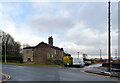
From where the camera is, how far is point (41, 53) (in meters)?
36.5

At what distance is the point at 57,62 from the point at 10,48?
83.0ft

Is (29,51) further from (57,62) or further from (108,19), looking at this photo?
(108,19)

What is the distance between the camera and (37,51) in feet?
123

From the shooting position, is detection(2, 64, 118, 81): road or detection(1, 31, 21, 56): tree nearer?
detection(2, 64, 118, 81): road

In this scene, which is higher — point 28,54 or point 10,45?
point 10,45

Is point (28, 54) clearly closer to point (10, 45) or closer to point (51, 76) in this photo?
point (10, 45)

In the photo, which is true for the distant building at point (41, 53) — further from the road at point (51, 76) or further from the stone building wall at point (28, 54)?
the road at point (51, 76)

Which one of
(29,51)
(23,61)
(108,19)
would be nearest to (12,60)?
(23,61)

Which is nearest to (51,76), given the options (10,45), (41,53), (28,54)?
(41,53)

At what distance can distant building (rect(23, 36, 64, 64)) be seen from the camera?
117ft

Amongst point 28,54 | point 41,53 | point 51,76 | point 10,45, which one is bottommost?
point 51,76

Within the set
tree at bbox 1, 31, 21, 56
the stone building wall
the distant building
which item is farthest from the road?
tree at bbox 1, 31, 21, 56

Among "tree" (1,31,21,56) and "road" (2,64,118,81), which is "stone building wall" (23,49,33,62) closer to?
"tree" (1,31,21,56)

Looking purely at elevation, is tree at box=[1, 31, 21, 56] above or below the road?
above
